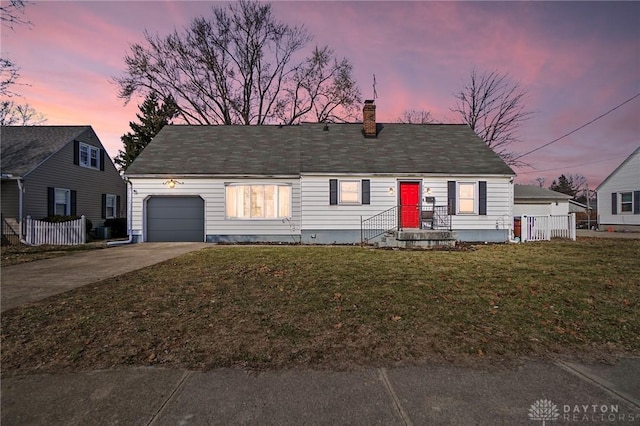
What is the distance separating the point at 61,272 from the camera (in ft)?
25.6

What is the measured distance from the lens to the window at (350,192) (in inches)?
587

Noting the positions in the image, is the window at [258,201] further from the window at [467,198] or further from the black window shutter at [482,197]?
the black window shutter at [482,197]

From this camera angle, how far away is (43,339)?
3.70 metres

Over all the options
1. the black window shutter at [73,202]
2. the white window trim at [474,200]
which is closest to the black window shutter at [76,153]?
the black window shutter at [73,202]

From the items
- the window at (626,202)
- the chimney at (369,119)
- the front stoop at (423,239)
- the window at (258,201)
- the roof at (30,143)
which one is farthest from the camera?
the window at (626,202)

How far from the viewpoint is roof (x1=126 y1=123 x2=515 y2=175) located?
49.5 feet

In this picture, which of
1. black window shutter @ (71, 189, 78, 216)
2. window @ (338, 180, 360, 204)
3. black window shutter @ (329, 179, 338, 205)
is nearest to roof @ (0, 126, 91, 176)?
black window shutter @ (71, 189, 78, 216)

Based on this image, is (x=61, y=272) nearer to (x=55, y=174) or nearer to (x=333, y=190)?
(x=333, y=190)

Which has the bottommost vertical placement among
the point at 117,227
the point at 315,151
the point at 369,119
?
the point at 117,227

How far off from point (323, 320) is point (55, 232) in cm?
1640

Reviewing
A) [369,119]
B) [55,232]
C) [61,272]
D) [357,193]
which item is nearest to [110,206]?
[55,232]

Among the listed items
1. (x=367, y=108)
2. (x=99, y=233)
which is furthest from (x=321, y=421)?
(x=99, y=233)

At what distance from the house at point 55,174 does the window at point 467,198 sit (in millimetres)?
21389

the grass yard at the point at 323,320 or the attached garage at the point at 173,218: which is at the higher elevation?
the attached garage at the point at 173,218
